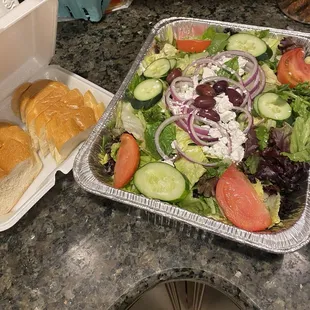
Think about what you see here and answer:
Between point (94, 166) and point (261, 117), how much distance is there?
20.8 inches

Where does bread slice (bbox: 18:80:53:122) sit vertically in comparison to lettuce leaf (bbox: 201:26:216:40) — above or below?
below

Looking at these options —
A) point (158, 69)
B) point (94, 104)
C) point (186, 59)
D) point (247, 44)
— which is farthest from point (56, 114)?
point (247, 44)

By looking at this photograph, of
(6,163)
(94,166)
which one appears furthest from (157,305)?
(6,163)

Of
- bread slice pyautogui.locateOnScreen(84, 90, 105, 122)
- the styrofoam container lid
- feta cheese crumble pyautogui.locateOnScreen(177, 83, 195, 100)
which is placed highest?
the styrofoam container lid

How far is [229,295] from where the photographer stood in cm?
114

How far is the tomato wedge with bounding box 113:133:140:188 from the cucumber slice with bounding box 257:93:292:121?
40cm

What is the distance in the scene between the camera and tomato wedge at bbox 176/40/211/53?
1521mm

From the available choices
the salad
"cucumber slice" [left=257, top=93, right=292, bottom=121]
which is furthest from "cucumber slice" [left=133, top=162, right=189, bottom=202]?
"cucumber slice" [left=257, top=93, right=292, bottom=121]

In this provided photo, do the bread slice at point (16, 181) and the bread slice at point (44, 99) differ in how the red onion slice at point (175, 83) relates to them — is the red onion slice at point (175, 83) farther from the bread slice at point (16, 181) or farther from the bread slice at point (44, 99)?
the bread slice at point (16, 181)

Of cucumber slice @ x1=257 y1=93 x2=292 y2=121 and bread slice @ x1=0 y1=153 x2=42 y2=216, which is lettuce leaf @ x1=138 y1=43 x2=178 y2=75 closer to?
cucumber slice @ x1=257 y1=93 x2=292 y2=121

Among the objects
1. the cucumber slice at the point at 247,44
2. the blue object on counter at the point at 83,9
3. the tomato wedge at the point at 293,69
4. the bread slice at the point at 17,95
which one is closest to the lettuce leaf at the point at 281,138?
the tomato wedge at the point at 293,69

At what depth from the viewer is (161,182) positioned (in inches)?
45.8

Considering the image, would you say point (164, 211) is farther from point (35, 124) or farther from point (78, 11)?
point (78, 11)

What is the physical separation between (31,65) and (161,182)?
0.71 meters
